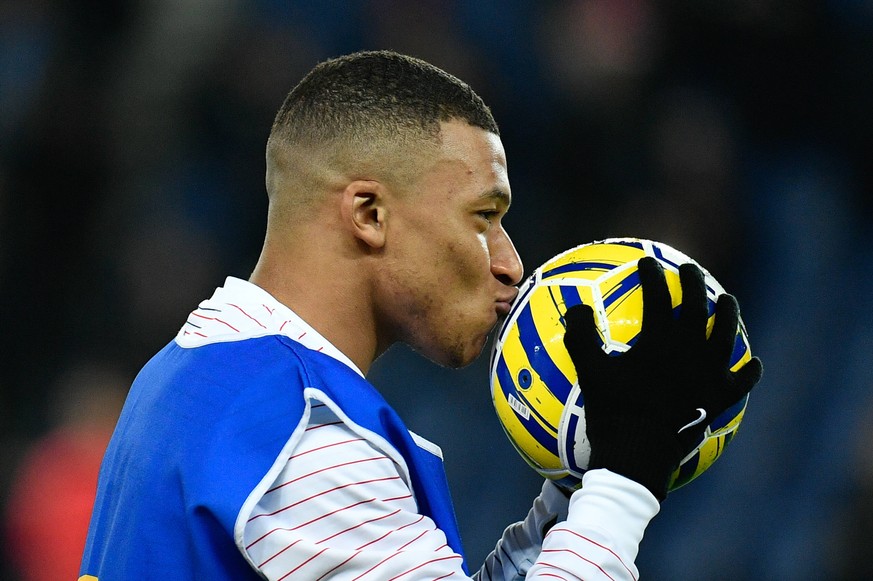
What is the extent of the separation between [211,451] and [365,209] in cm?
61

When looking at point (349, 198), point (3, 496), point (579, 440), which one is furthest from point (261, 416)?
point (3, 496)

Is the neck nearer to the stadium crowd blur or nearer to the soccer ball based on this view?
the soccer ball

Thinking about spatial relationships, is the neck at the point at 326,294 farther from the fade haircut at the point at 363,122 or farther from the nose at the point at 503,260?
the nose at the point at 503,260

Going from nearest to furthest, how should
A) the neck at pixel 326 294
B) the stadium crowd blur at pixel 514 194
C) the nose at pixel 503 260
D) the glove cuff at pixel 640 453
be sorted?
the glove cuff at pixel 640 453, the neck at pixel 326 294, the nose at pixel 503 260, the stadium crowd blur at pixel 514 194

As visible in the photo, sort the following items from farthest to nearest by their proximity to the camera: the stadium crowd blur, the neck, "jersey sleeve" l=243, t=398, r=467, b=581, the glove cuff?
1. the stadium crowd blur
2. the neck
3. the glove cuff
4. "jersey sleeve" l=243, t=398, r=467, b=581

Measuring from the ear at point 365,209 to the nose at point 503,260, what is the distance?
250 millimetres

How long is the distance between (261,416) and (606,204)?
4.40m

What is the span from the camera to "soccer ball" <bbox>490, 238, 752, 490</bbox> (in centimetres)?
209

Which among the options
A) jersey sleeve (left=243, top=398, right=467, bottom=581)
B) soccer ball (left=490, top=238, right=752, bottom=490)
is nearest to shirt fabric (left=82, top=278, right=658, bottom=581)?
jersey sleeve (left=243, top=398, right=467, bottom=581)

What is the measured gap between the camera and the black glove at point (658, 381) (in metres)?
1.92

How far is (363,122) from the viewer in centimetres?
215

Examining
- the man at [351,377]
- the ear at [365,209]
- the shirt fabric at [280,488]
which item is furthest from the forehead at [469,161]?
the shirt fabric at [280,488]

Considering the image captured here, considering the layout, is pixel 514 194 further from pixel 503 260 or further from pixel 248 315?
pixel 248 315

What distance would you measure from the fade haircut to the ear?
0.03 metres
